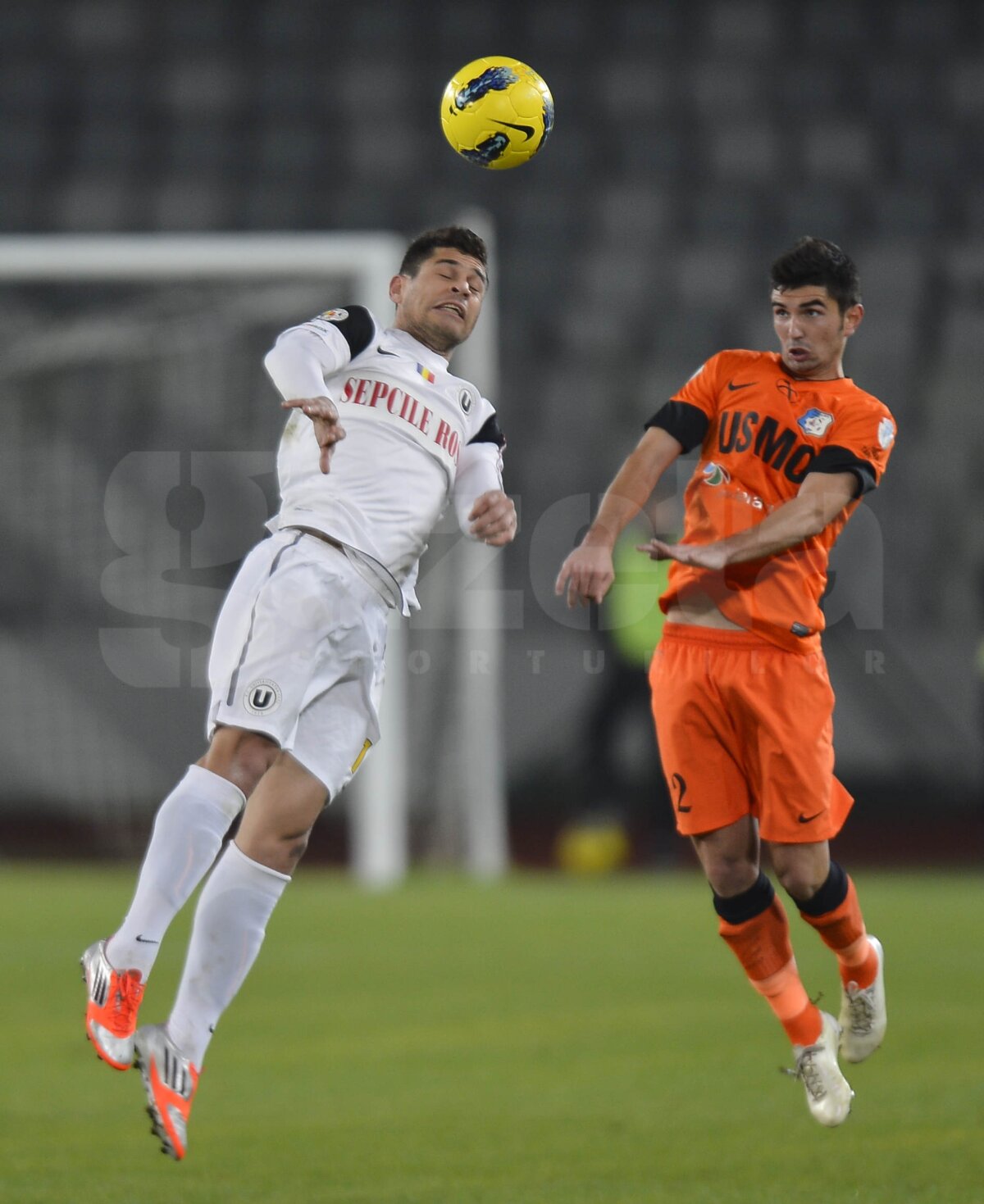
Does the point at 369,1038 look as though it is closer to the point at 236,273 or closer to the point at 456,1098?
the point at 456,1098

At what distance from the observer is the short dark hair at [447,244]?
169 inches

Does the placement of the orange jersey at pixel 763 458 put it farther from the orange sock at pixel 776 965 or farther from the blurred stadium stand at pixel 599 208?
the blurred stadium stand at pixel 599 208

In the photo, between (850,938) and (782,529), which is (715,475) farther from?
(850,938)

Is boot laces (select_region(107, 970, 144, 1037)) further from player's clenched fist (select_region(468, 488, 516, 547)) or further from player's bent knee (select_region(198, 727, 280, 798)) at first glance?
player's clenched fist (select_region(468, 488, 516, 547))

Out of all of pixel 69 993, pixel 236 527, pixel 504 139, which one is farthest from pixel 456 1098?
pixel 236 527

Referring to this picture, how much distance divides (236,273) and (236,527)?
250 centimetres

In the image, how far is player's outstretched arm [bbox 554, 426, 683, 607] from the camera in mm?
4066

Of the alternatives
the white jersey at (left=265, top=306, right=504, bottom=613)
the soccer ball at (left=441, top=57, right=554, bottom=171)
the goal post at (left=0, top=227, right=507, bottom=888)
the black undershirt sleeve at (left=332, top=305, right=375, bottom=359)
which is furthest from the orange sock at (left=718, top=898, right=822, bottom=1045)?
A: the goal post at (left=0, top=227, right=507, bottom=888)

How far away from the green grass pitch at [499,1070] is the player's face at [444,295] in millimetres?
2077

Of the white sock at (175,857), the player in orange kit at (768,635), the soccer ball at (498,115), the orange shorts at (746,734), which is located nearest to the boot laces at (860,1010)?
the player in orange kit at (768,635)

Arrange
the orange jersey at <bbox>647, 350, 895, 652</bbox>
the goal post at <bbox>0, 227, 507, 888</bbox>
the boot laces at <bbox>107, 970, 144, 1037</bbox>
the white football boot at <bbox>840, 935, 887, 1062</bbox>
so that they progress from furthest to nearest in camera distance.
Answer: the goal post at <bbox>0, 227, 507, 888</bbox> < the white football boot at <bbox>840, 935, 887, 1062</bbox> < the orange jersey at <bbox>647, 350, 895, 652</bbox> < the boot laces at <bbox>107, 970, 144, 1037</bbox>

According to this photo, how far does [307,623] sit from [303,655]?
0.08 m

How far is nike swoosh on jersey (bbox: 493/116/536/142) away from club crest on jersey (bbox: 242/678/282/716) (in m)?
1.47

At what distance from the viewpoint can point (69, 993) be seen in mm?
7484
